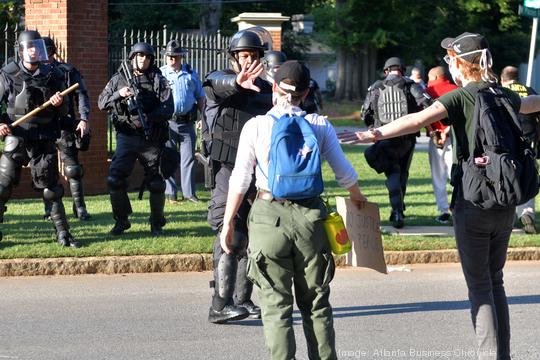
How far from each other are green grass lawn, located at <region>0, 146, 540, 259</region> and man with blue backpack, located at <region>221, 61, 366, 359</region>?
13.8ft

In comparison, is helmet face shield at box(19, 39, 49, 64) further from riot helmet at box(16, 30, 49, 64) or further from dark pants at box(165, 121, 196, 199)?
dark pants at box(165, 121, 196, 199)

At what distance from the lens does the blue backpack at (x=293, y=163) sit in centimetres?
531

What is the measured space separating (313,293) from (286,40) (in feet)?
126

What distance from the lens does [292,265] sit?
546 centimetres

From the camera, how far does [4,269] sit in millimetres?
8992

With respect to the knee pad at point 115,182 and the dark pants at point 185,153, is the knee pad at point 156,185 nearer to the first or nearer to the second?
the knee pad at point 115,182

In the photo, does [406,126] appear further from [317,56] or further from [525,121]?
[317,56]

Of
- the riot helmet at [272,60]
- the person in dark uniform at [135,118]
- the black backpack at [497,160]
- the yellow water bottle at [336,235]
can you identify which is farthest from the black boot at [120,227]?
the black backpack at [497,160]

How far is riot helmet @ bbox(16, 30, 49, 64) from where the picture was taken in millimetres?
9289

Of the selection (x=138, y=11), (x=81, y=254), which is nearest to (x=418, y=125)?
(x=81, y=254)

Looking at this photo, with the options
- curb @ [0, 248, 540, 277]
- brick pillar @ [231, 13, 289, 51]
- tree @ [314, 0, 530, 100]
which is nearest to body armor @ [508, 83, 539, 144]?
curb @ [0, 248, 540, 277]

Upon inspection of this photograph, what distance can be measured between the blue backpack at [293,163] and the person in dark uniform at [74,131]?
5096mm

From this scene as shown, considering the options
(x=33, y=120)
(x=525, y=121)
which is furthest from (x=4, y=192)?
(x=525, y=121)

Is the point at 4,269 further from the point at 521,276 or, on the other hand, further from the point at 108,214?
the point at 521,276
